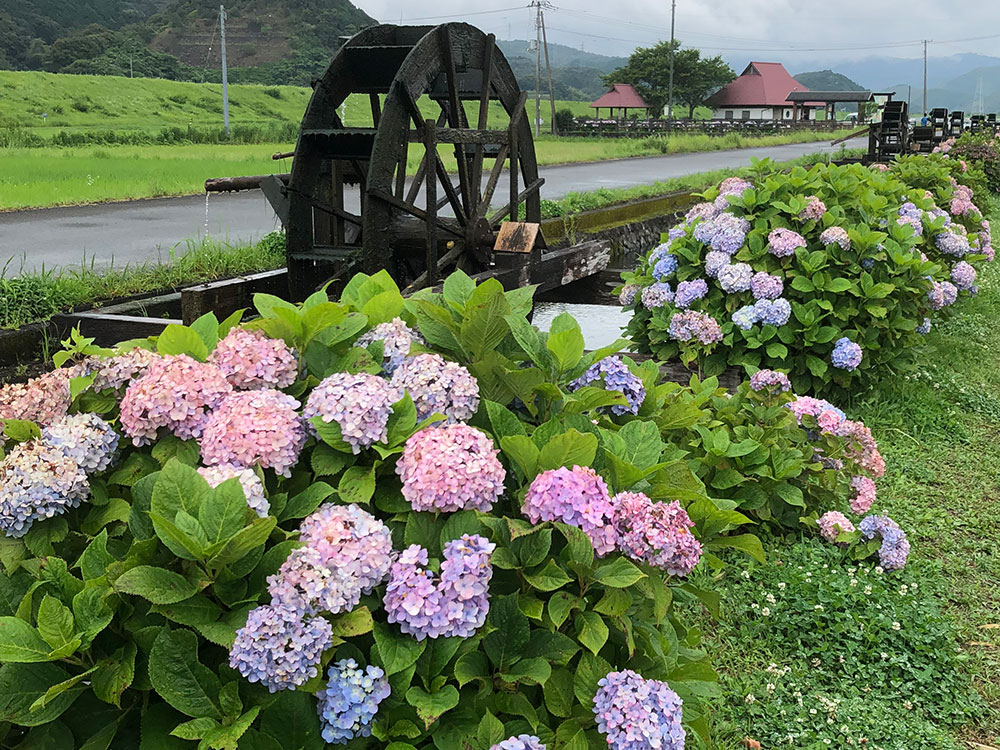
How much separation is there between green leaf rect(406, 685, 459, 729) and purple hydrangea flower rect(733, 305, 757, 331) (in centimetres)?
372

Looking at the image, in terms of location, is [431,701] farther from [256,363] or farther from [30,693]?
[256,363]

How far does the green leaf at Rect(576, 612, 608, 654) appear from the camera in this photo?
1.64 m

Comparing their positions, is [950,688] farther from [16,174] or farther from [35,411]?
[16,174]

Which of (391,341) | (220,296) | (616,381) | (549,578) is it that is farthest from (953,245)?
(549,578)

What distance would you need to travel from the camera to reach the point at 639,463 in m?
1.96

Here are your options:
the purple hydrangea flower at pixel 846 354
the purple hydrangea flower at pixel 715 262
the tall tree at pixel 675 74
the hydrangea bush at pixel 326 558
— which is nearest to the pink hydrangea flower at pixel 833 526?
the purple hydrangea flower at pixel 846 354

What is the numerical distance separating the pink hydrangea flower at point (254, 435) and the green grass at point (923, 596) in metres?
1.71

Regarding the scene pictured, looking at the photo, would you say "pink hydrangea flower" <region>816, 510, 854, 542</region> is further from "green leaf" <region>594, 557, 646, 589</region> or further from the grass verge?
the grass verge

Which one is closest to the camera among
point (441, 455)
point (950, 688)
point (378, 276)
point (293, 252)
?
point (441, 455)

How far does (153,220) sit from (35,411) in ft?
36.6

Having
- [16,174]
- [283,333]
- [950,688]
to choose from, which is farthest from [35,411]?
[16,174]

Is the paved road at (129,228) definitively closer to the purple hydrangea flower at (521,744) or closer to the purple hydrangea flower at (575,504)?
the purple hydrangea flower at (575,504)

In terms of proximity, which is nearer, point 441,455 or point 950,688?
point 441,455

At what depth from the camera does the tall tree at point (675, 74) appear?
223 feet
